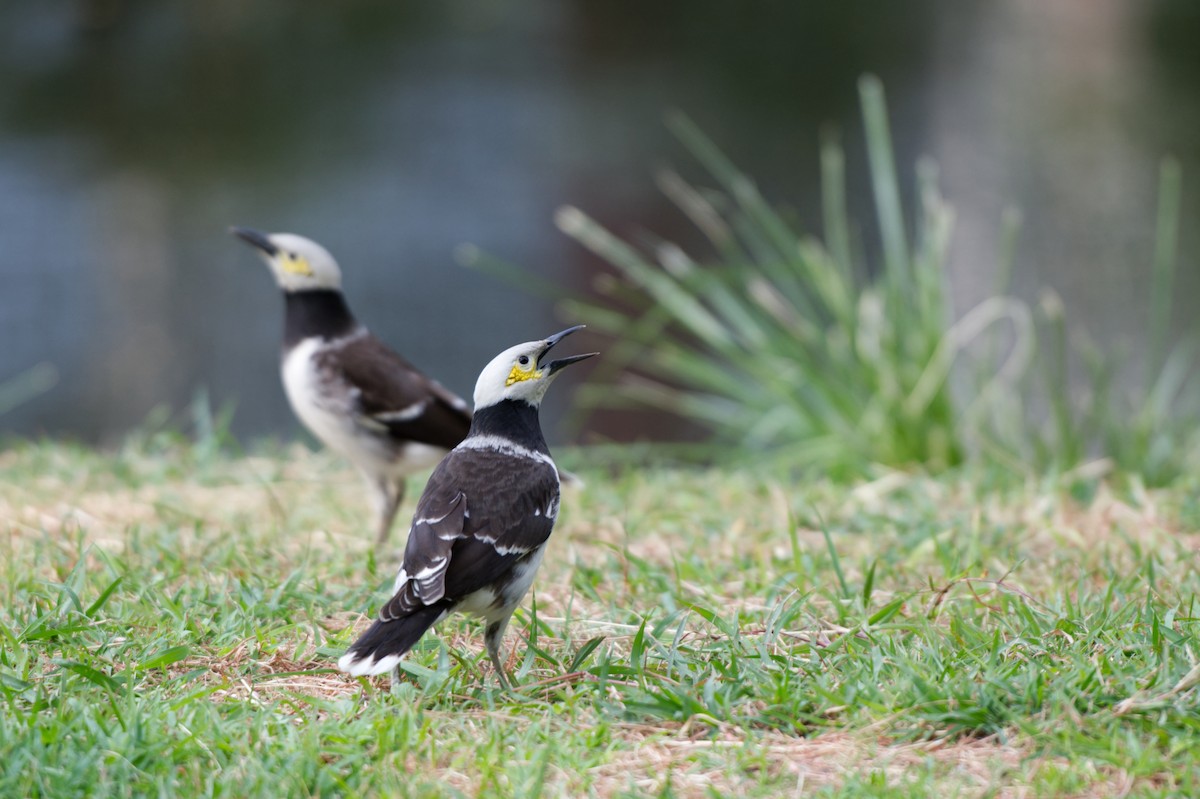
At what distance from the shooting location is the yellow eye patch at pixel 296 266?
466cm

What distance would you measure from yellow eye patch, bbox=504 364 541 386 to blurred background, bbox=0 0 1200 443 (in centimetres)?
607

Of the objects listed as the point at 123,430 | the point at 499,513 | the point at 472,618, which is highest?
the point at 499,513

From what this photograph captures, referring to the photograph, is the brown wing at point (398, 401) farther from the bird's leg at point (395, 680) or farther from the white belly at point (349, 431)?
the bird's leg at point (395, 680)

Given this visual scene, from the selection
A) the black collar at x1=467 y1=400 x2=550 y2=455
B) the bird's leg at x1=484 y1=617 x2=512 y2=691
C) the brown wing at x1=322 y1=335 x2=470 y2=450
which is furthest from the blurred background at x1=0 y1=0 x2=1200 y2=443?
the bird's leg at x1=484 y1=617 x2=512 y2=691

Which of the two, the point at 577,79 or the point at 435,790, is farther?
the point at 577,79

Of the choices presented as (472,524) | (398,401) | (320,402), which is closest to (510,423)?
(472,524)

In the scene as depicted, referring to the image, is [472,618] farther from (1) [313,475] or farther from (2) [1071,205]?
(2) [1071,205]

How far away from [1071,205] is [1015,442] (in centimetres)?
645

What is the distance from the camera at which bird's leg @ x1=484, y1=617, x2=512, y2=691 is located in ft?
9.28

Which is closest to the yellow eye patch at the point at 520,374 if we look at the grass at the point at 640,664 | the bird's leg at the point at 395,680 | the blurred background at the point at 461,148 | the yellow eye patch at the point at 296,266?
the grass at the point at 640,664

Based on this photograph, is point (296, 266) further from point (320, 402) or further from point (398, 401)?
point (398, 401)

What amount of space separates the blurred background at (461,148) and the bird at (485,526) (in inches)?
239

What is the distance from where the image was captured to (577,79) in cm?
1421

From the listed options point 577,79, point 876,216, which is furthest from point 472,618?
point 577,79
